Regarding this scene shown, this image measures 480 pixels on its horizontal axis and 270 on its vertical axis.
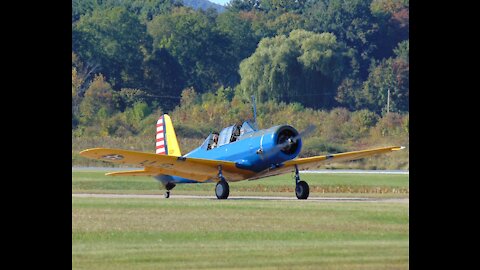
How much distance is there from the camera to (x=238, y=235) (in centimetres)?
1271

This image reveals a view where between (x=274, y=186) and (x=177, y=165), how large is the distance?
6.97 metres

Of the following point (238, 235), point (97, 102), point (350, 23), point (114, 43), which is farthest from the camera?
point (350, 23)

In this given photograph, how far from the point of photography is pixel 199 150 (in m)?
23.8

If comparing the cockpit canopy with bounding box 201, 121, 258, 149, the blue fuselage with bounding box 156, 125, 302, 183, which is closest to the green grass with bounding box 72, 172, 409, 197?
the cockpit canopy with bounding box 201, 121, 258, 149

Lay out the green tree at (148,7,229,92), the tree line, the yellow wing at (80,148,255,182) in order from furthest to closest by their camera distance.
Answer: the green tree at (148,7,229,92) → the tree line → the yellow wing at (80,148,255,182)

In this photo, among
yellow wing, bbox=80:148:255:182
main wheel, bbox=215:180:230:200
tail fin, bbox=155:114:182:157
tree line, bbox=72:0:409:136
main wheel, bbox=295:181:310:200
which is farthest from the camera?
tree line, bbox=72:0:409:136

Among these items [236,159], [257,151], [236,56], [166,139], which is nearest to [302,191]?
[257,151]

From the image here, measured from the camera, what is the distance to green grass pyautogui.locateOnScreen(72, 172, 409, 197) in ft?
84.2

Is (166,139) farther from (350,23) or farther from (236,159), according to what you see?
(350,23)

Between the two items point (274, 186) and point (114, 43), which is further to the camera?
point (114, 43)

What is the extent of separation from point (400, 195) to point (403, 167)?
51.8 ft

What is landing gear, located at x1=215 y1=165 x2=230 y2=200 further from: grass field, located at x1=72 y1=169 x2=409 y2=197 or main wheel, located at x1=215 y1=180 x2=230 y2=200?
grass field, located at x1=72 y1=169 x2=409 y2=197
